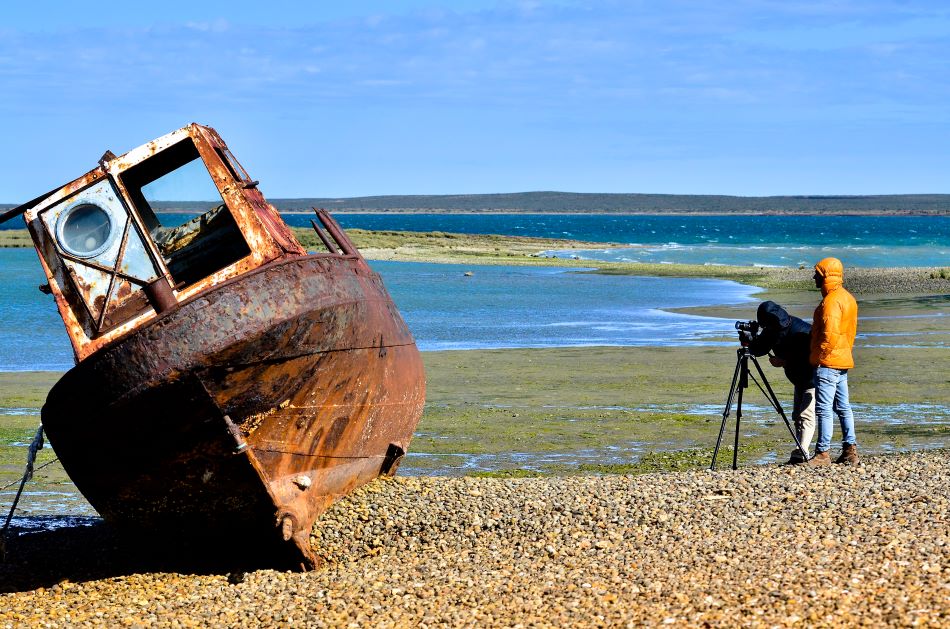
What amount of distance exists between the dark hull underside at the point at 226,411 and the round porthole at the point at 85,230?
3.85ft

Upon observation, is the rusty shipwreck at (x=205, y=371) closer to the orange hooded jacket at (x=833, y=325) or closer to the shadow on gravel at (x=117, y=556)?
the shadow on gravel at (x=117, y=556)

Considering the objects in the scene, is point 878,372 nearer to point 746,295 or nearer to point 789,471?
point 789,471

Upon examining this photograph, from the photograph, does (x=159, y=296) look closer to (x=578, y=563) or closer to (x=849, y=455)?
(x=578, y=563)

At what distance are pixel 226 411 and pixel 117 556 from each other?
2308mm

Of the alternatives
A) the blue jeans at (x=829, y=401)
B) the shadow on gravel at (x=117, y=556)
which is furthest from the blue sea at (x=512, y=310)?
the blue jeans at (x=829, y=401)

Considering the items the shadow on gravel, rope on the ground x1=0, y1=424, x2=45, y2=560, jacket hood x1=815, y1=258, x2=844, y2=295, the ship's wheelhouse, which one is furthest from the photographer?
rope on the ground x1=0, y1=424, x2=45, y2=560

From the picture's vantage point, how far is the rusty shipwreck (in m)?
8.38

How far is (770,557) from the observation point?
7.99 m

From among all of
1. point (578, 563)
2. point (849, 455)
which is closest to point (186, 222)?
point (578, 563)

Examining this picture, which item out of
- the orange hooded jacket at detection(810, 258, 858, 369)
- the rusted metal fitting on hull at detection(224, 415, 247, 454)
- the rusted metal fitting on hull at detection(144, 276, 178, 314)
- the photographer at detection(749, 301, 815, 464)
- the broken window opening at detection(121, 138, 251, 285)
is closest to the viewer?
the rusted metal fitting on hull at detection(224, 415, 247, 454)

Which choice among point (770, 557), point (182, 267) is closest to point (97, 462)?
point (182, 267)

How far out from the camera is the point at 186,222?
38.0 feet

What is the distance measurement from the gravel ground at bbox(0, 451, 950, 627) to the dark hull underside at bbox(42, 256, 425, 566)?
0.53 meters

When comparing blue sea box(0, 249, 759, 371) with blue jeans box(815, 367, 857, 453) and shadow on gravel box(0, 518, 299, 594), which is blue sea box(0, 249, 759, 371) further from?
blue jeans box(815, 367, 857, 453)
